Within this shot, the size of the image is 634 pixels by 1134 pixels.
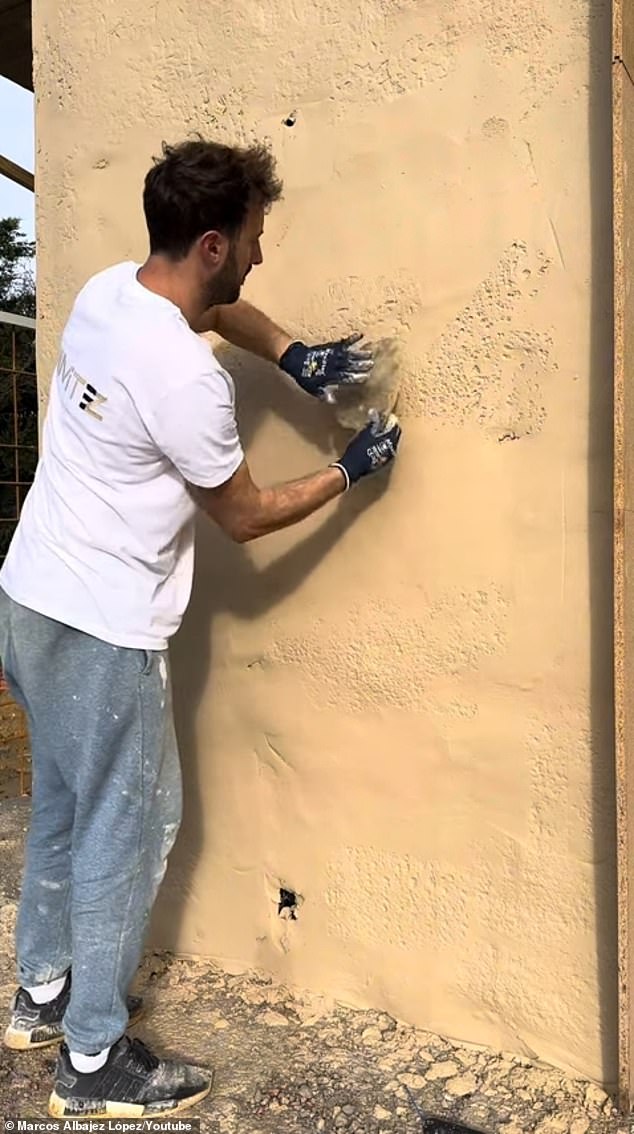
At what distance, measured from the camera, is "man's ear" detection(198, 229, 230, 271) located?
1702mm

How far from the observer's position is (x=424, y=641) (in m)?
1.93

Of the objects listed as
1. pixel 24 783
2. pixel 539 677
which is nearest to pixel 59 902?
pixel 539 677

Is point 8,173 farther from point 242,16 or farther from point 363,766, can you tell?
point 363,766

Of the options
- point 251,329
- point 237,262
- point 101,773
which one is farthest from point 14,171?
point 101,773

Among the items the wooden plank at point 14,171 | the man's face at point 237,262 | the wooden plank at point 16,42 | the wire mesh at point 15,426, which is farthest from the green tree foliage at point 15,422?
the man's face at point 237,262

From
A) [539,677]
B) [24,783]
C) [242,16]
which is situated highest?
[242,16]

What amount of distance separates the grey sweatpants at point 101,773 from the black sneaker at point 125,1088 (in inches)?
2.2

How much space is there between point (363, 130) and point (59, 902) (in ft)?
5.41

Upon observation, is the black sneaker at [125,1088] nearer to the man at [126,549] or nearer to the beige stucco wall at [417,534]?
the man at [126,549]

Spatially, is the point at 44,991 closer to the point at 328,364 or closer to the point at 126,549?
the point at 126,549

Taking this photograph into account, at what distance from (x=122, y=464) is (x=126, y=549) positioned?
0.15m

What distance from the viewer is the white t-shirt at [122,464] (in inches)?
63.6

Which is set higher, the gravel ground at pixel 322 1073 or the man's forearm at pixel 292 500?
the man's forearm at pixel 292 500

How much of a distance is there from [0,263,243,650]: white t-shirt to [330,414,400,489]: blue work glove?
9.5 inches
